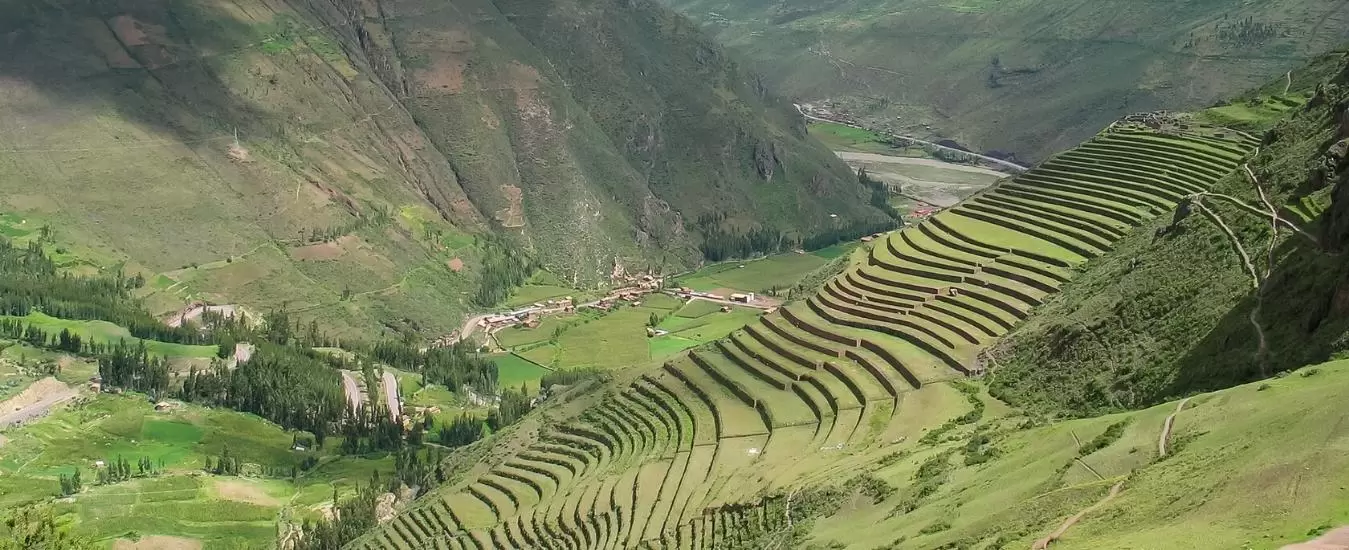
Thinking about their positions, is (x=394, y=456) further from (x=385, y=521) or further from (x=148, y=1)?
(x=148, y=1)

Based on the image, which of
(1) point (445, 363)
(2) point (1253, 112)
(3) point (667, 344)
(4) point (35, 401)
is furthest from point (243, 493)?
(2) point (1253, 112)

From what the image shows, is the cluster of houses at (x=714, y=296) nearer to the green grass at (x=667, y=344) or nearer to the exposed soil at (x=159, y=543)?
the green grass at (x=667, y=344)

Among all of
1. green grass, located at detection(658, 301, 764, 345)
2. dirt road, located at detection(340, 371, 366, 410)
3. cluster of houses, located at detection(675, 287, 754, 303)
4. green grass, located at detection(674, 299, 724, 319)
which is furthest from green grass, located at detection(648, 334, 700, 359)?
dirt road, located at detection(340, 371, 366, 410)

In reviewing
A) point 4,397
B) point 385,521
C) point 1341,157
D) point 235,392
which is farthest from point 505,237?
point 1341,157

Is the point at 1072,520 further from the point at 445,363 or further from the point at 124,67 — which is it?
the point at 124,67

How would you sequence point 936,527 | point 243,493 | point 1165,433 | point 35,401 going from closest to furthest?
point 1165,433, point 936,527, point 243,493, point 35,401

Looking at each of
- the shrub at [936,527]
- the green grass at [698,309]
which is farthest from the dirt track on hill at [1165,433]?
the green grass at [698,309]
